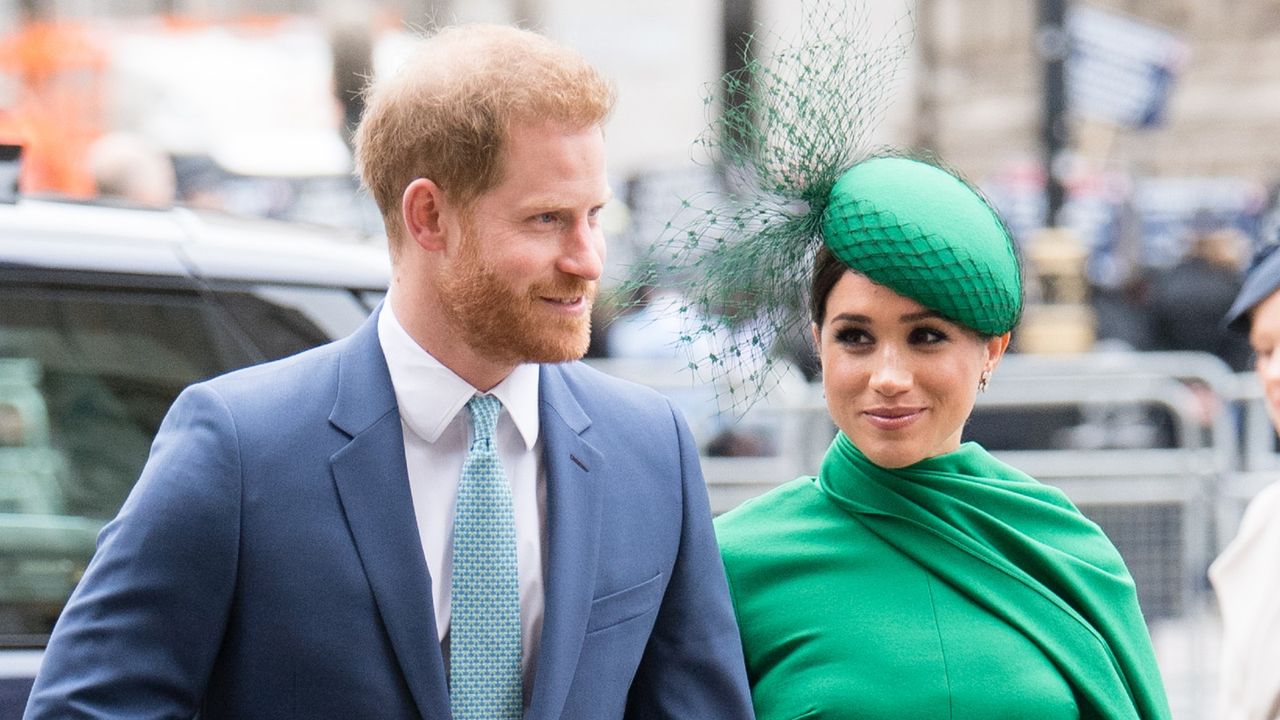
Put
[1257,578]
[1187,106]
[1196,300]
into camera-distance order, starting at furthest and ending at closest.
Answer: [1187,106] → [1196,300] → [1257,578]

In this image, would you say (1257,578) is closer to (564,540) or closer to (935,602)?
(935,602)

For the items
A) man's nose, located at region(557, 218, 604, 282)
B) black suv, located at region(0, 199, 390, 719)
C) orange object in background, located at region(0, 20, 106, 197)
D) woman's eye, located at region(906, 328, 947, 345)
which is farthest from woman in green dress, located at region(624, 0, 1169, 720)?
orange object in background, located at region(0, 20, 106, 197)

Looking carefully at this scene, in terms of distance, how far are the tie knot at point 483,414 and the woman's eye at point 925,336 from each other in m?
0.74

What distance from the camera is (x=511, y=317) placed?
7.44 feet

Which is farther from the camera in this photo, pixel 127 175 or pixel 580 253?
pixel 127 175

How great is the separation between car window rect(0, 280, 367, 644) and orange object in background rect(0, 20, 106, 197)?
1009cm

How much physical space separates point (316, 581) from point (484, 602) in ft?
0.72

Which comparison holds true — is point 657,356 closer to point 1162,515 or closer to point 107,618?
point 1162,515

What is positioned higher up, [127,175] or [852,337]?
[852,337]

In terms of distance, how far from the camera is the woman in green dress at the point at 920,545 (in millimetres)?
2717

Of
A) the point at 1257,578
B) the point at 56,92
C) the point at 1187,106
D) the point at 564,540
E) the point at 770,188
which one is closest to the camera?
the point at 564,540

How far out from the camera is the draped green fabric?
2711 mm

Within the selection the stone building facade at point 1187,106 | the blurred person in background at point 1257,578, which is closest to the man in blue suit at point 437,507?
the blurred person in background at point 1257,578

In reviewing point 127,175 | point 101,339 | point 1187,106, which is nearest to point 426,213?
point 101,339
